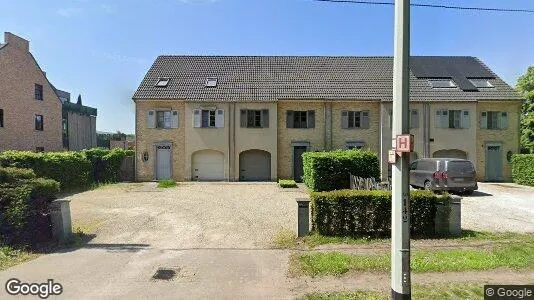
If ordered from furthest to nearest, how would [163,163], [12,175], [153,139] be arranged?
[163,163], [153,139], [12,175]

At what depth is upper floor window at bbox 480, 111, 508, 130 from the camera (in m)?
23.9

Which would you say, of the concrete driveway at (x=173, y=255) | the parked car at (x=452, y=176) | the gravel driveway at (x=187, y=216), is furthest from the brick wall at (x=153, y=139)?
the parked car at (x=452, y=176)

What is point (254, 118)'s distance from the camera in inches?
936

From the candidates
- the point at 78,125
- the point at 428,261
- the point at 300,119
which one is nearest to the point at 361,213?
the point at 428,261

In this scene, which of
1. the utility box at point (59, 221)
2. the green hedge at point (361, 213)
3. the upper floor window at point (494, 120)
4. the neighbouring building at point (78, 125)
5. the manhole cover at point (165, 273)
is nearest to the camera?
the manhole cover at point (165, 273)

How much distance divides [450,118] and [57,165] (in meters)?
26.4

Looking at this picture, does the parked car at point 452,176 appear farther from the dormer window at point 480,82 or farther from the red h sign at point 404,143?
the red h sign at point 404,143

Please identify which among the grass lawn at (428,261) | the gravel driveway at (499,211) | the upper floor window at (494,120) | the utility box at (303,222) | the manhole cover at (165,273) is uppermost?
the upper floor window at (494,120)

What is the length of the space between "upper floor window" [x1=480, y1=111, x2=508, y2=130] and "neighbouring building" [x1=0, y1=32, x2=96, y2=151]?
1443 inches

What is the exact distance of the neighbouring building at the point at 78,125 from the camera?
3638 cm

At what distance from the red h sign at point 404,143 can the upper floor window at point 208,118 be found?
19.8 m

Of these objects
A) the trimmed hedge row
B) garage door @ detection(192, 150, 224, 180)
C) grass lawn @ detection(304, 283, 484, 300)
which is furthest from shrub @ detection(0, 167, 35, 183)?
garage door @ detection(192, 150, 224, 180)

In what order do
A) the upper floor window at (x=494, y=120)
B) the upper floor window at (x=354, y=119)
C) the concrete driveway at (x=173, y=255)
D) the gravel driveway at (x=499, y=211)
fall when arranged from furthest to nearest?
the upper floor window at (x=354, y=119) → the upper floor window at (x=494, y=120) → the gravel driveway at (x=499, y=211) → the concrete driveway at (x=173, y=255)

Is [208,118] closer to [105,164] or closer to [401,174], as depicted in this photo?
[105,164]
